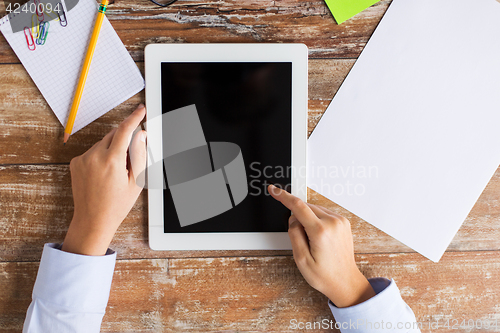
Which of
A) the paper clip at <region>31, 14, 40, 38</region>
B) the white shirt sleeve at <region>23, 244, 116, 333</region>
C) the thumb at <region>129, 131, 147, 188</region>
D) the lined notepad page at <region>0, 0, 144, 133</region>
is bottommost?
the white shirt sleeve at <region>23, 244, 116, 333</region>

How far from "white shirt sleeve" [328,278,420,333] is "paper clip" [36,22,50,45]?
76cm

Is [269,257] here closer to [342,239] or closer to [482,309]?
[342,239]

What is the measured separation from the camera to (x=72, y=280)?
1.90ft

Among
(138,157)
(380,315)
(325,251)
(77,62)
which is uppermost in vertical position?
(77,62)

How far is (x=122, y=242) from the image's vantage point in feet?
2.13

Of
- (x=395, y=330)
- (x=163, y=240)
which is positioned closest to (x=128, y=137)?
(x=163, y=240)

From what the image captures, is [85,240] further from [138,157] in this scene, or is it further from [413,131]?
[413,131]

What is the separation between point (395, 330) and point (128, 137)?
0.61 metres

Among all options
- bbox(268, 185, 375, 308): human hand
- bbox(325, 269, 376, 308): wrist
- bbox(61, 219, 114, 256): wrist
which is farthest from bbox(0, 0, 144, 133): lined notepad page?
bbox(325, 269, 376, 308): wrist

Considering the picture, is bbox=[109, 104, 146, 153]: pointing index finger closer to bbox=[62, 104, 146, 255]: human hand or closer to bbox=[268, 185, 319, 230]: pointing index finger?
bbox=[62, 104, 146, 255]: human hand

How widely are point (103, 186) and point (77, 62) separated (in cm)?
25

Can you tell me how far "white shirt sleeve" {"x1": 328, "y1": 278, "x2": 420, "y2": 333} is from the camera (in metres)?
0.59

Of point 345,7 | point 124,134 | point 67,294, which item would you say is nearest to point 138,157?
point 124,134

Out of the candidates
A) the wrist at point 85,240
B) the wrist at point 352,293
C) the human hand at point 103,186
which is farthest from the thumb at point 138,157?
the wrist at point 352,293
